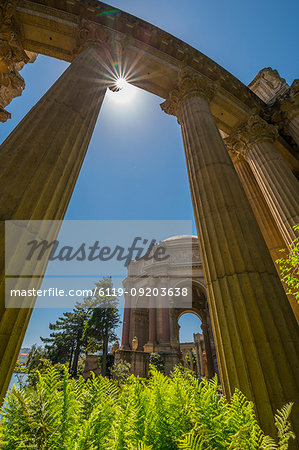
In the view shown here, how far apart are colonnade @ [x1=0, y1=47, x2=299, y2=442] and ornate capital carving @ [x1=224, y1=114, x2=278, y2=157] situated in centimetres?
455

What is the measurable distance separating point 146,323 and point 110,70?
1459 inches

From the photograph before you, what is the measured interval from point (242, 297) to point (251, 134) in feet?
32.2

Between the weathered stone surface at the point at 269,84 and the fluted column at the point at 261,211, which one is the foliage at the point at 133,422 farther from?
the weathered stone surface at the point at 269,84

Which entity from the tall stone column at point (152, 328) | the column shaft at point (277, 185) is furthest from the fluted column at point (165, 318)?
the column shaft at point (277, 185)

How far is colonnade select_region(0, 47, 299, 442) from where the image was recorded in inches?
140

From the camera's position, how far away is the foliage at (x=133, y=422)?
136 cm

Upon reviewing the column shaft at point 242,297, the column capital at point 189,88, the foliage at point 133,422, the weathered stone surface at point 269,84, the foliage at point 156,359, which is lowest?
the foliage at point 133,422

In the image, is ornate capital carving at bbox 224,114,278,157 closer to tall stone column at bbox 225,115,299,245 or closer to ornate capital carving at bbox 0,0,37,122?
tall stone column at bbox 225,115,299,245

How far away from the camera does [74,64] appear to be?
714 centimetres

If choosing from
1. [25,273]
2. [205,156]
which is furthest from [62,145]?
[205,156]

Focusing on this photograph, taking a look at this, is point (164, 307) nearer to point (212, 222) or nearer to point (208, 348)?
point (208, 348)

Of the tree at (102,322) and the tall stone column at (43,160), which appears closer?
the tall stone column at (43,160)

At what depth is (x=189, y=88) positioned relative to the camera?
30.1 ft

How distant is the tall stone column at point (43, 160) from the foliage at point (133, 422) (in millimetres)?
1566
